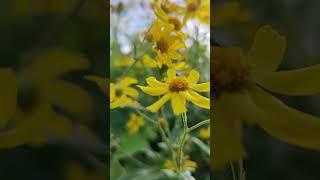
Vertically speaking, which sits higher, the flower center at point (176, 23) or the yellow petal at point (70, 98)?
the flower center at point (176, 23)

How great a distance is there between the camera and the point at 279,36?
69 cm

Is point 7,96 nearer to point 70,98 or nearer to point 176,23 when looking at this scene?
point 70,98

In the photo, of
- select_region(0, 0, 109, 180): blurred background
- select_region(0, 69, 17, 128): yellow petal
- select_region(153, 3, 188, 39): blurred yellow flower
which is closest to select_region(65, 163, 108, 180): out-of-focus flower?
select_region(0, 0, 109, 180): blurred background

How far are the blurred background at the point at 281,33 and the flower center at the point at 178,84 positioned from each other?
69mm

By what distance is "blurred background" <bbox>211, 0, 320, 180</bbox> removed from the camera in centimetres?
68

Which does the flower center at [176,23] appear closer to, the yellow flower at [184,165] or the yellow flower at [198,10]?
the yellow flower at [198,10]

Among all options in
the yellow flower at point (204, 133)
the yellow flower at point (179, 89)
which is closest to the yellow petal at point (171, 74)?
the yellow flower at point (179, 89)

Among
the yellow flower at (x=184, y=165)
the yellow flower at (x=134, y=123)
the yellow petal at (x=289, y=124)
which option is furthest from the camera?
the yellow flower at (x=134, y=123)

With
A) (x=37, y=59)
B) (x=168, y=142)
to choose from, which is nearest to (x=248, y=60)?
(x=168, y=142)

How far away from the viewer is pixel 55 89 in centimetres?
70

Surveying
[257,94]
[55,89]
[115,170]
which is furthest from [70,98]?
[257,94]

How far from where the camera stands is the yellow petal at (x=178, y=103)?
0.69m

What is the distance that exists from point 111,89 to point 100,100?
6 centimetres

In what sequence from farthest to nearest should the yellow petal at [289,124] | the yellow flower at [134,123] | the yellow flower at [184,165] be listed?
the yellow flower at [134,123] < the yellow flower at [184,165] < the yellow petal at [289,124]
